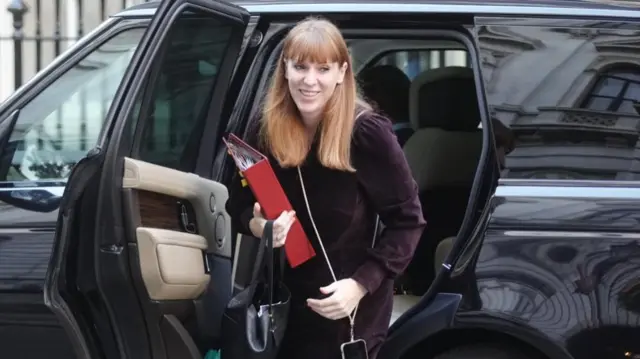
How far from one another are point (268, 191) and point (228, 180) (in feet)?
2.57

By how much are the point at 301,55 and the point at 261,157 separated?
29 cm

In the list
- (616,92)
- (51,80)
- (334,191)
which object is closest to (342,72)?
(334,191)

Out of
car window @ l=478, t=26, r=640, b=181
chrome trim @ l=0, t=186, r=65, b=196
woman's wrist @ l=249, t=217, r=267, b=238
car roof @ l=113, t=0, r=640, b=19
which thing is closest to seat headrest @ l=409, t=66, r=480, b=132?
car roof @ l=113, t=0, r=640, b=19

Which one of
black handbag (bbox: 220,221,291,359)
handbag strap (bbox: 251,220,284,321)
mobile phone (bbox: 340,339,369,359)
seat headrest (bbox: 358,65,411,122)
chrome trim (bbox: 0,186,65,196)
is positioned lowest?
mobile phone (bbox: 340,339,369,359)

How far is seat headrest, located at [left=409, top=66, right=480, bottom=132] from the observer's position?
12.3 ft

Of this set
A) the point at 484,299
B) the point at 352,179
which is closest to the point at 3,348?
the point at 352,179

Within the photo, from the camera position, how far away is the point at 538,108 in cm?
280

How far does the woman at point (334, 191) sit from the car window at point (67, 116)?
2.67ft

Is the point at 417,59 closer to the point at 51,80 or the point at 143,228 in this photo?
the point at 51,80

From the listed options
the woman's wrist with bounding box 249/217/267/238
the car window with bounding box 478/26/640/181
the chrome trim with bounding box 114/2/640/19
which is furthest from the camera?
the chrome trim with bounding box 114/2/640/19

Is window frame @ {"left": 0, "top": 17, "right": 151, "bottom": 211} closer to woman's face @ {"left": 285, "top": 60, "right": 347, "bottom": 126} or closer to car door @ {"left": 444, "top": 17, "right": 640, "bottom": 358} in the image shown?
woman's face @ {"left": 285, "top": 60, "right": 347, "bottom": 126}

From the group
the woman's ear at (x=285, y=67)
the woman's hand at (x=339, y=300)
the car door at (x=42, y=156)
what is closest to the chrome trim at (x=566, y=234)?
the woman's hand at (x=339, y=300)

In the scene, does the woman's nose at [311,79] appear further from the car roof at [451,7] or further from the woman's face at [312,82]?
the car roof at [451,7]

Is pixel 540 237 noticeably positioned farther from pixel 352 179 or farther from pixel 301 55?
pixel 301 55
